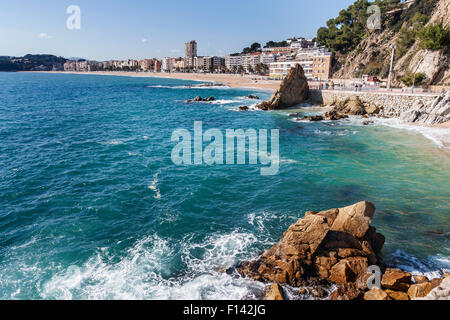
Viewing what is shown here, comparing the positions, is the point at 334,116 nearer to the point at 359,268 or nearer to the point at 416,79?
the point at 416,79

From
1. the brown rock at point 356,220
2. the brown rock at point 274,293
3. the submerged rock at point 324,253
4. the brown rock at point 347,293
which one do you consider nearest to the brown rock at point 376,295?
the brown rock at point 347,293

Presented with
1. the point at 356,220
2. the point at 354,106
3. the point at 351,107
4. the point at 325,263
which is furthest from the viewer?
the point at 351,107

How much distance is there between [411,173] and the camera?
2592cm

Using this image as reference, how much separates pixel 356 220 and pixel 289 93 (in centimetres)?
5154

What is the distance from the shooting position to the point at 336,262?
1398cm

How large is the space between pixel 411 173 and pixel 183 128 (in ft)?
102

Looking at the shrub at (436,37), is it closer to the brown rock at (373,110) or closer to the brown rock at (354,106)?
the brown rock at (373,110)

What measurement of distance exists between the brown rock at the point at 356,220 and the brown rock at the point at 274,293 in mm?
4609

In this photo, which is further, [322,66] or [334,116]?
[322,66]

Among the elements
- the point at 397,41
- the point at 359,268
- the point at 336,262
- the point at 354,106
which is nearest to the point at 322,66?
the point at 397,41

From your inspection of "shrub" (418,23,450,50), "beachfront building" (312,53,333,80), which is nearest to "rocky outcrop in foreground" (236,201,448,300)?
"shrub" (418,23,450,50)

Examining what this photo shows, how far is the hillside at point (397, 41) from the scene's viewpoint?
5681cm
